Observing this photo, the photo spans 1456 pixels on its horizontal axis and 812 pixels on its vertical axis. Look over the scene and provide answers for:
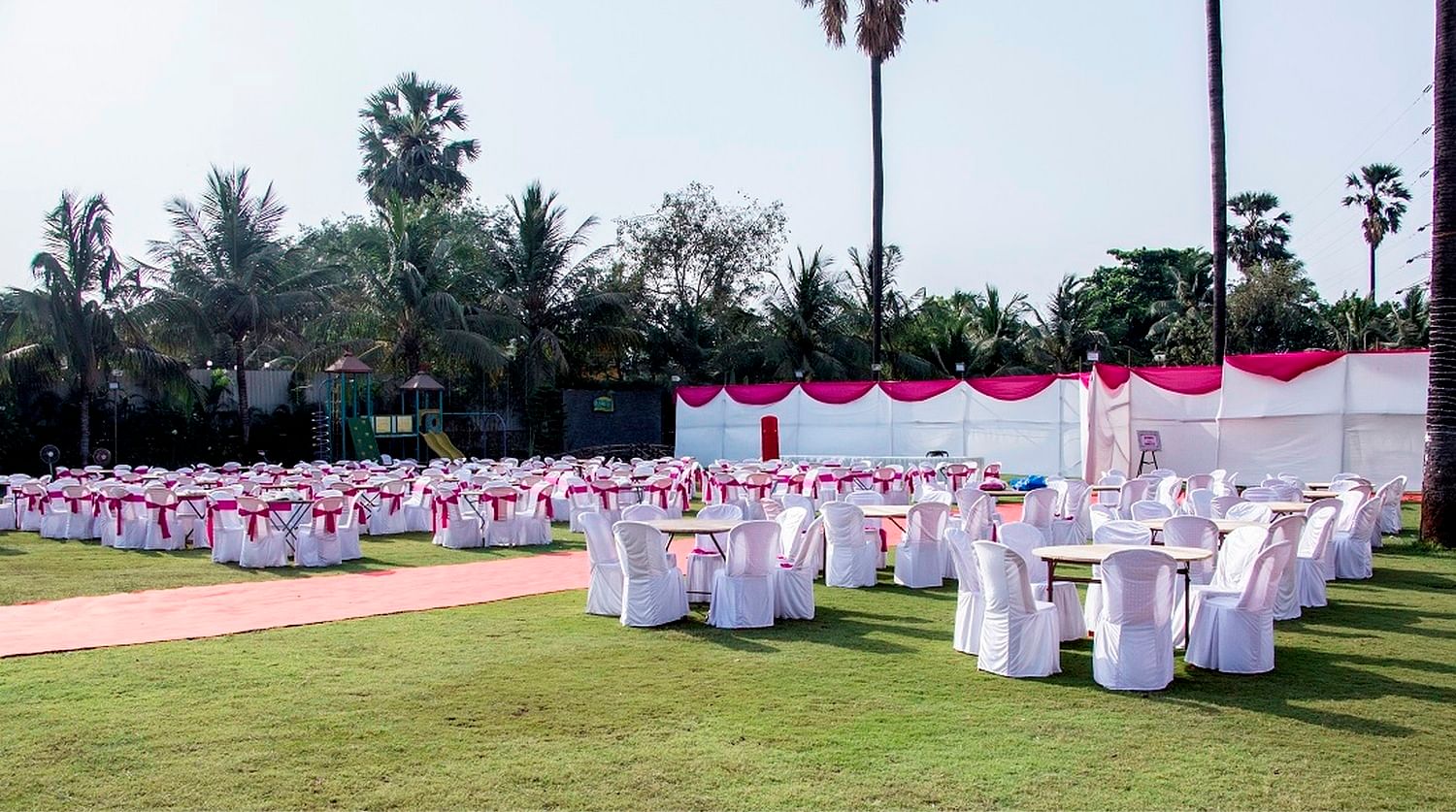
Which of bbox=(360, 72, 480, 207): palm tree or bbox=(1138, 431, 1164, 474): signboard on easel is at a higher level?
bbox=(360, 72, 480, 207): palm tree

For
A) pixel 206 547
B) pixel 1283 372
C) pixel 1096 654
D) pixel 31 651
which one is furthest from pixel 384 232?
pixel 1096 654

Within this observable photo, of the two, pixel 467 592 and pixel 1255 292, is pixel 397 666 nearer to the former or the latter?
pixel 467 592

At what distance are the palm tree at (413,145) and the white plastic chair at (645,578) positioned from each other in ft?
127

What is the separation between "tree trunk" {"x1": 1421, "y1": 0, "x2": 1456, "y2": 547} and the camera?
14.1m

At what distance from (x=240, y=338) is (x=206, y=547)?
1447 cm

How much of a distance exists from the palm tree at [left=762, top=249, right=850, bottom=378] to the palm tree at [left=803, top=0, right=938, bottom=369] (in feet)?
18.0

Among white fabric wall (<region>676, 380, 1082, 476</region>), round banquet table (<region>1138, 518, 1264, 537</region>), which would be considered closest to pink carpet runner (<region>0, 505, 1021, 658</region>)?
round banquet table (<region>1138, 518, 1264, 537</region>)

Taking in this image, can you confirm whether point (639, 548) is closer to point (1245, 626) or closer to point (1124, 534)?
point (1124, 534)

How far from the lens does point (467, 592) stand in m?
11.5

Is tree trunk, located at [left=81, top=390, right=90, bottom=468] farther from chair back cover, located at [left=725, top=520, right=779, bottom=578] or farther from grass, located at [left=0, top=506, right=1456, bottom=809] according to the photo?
chair back cover, located at [left=725, top=520, right=779, bottom=578]

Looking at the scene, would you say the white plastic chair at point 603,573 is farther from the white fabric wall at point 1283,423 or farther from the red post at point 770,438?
the red post at point 770,438

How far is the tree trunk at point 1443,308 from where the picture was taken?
14062mm

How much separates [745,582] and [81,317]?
21.1 metres

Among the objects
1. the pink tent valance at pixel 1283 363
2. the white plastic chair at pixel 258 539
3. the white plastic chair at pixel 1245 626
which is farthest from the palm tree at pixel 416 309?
the white plastic chair at pixel 1245 626
